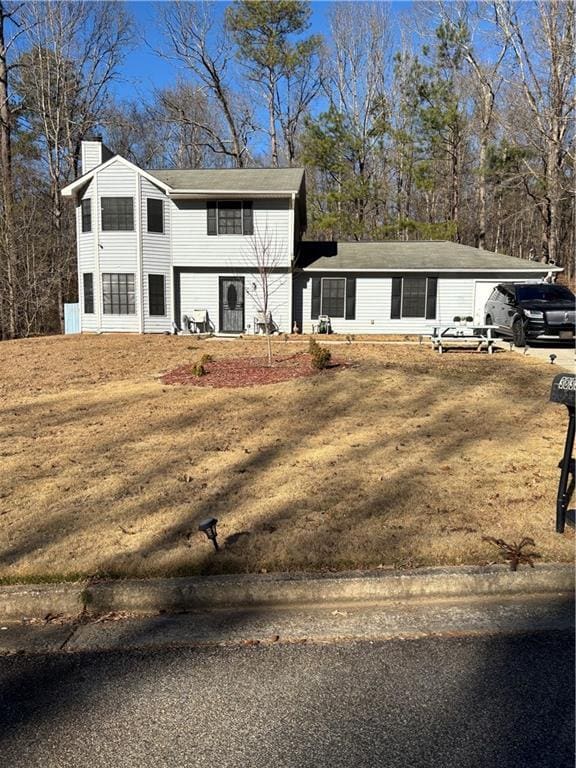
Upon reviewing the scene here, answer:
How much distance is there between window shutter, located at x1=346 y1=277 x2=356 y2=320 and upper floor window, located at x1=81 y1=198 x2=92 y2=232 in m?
9.38

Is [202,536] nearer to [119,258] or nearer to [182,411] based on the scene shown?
[182,411]

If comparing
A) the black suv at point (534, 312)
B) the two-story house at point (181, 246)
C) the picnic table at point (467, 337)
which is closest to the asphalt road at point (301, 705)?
the picnic table at point (467, 337)

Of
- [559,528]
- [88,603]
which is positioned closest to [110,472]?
[88,603]

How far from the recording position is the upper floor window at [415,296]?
21.2m

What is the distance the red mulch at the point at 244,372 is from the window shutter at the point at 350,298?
356 inches

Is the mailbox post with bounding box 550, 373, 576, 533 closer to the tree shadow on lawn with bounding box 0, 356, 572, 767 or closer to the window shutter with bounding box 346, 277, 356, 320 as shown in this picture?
the tree shadow on lawn with bounding box 0, 356, 572, 767

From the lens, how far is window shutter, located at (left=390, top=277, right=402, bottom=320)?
2125 centimetres

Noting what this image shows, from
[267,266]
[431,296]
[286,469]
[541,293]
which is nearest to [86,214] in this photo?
[267,266]

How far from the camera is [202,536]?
4.31m

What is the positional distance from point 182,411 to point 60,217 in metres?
25.3

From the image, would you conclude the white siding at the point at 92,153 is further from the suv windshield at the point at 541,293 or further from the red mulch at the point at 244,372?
the suv windshield at the point at 541,293

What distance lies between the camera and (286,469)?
227 inches

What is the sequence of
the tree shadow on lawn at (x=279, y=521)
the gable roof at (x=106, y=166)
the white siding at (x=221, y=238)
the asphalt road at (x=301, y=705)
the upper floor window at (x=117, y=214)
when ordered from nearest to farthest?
the asphalt road at (x=301, y=705), the tree shadow on lawn at (x=279, y=521), the gable roof at (x=106, y=166), the white siding at (x=221, y=238), the upper floor window at (x=117, y=214)

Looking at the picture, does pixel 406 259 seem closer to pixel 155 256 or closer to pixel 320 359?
pixel 155 256
